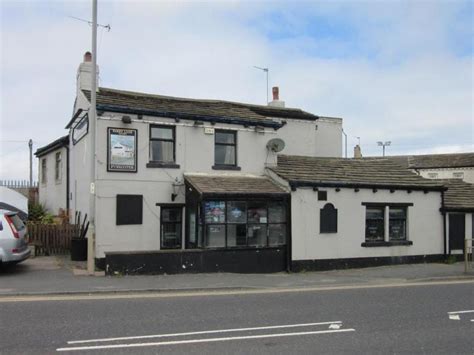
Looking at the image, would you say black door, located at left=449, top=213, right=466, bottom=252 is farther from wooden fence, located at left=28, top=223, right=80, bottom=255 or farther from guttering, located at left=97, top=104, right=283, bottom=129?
wooden fence, located at left=28, top=223, right=80, bottom=255

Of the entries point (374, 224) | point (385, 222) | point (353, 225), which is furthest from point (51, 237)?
point (385, 222)

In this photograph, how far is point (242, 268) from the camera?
16062mm

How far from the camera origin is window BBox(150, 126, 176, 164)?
17.0m

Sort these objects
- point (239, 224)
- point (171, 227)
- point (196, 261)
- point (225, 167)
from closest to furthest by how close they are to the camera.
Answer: point (196, 261), point (239, 224), point (171, 227), point (225, 167)

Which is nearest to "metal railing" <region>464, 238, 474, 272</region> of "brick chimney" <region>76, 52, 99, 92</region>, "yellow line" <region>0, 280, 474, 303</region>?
"yellow line" <region>0, 280, 474, 303</region>

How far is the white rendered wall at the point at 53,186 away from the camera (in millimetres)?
23562

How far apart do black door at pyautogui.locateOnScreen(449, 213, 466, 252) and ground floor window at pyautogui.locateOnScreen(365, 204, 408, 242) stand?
7.44 ft

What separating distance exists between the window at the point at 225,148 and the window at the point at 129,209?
10.7 feet

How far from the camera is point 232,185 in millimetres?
16891

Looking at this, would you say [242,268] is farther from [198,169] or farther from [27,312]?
[27,312]

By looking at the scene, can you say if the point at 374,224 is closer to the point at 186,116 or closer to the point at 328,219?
the point at 328,219

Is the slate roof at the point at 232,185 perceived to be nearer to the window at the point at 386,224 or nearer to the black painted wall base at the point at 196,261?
the black painted wall base at the point at 196,261

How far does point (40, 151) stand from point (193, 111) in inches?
551

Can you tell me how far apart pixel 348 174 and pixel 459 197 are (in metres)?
5.58
